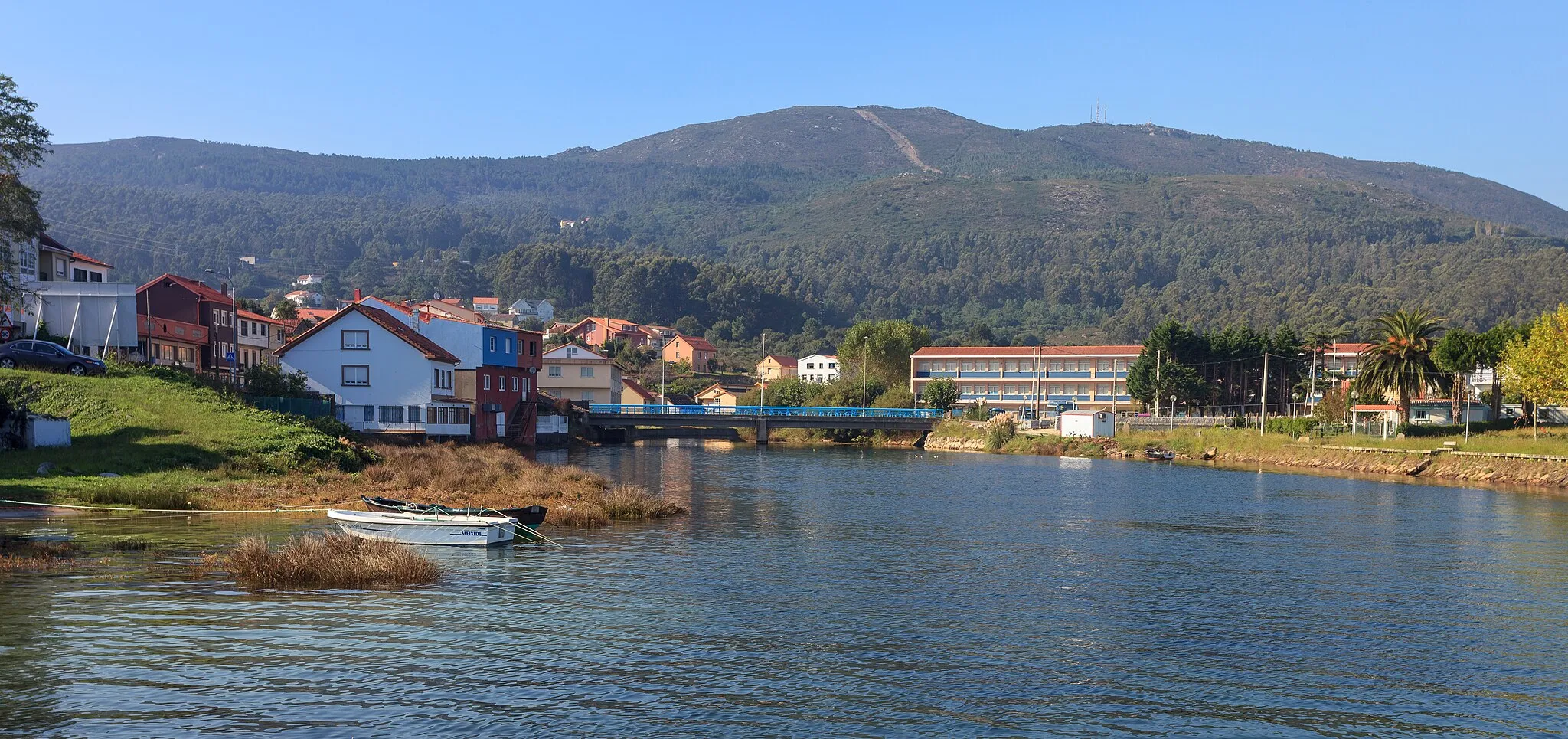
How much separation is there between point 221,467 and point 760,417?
77.3 m

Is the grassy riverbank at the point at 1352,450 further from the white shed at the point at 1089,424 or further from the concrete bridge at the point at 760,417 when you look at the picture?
the concrete bridge at the point at 760,417

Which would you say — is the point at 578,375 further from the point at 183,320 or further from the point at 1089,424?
the point at 1089,424

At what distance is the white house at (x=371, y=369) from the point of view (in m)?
76.9

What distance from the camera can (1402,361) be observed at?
86562 mm

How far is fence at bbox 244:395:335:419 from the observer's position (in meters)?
63.4

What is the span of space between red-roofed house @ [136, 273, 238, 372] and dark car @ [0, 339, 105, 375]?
14104 millimetres

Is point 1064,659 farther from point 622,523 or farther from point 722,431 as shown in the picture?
point 722,431

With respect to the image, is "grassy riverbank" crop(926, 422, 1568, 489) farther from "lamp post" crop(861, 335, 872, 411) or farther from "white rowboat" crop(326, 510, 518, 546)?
"white rowboat" crop(326, 510, 518, 546)

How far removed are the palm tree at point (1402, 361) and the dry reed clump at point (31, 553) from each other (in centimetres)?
8455

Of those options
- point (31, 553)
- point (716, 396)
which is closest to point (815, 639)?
point (31, 553)

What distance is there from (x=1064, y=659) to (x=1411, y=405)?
283 ft

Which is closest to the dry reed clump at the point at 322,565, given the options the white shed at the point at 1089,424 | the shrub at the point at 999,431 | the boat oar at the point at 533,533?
the boat oar at the point at 533,533

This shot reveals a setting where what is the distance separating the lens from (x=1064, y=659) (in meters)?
23.0

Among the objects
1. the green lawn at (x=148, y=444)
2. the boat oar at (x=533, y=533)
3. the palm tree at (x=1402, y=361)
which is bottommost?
the boat oar at (x=533, y=533)
